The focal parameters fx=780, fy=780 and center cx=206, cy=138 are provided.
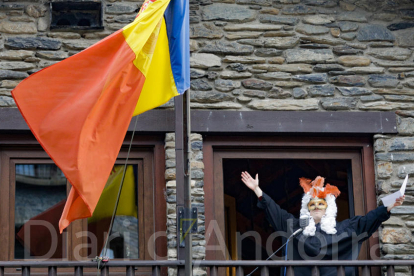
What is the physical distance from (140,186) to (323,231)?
1.78 m

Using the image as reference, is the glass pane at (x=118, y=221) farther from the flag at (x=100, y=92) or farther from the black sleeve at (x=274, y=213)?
the flag at (x=100, y=92)

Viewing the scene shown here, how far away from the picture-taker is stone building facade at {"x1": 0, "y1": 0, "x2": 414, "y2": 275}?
7.50 meters

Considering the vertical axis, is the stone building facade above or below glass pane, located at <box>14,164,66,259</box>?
above

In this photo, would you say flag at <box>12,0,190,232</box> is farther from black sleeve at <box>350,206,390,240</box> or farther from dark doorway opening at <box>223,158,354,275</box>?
dark doorway opening at <box>223,158,354,275</box>

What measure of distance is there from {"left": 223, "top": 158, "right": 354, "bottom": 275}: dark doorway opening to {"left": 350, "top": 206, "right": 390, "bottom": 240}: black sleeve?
2.08 meters

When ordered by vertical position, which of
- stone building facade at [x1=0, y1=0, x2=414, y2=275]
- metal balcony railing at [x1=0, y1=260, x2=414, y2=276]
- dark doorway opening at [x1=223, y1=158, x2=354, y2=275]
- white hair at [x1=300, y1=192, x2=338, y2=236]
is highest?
stone building facade at [x1=0, y1=0, x2=414, y2=275]

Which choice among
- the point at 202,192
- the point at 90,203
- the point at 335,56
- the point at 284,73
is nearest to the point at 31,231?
the point at 202,192

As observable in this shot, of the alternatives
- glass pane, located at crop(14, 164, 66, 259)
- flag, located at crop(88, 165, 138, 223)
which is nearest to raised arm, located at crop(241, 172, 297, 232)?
flag, located at crop(88, 165, 138, 223)

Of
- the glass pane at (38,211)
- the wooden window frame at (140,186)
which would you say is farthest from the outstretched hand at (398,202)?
the glass pane at (38,211)

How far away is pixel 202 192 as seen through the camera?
7.30m

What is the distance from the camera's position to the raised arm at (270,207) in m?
7.09

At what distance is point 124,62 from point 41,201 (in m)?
2.28

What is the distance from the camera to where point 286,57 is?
7738 mm

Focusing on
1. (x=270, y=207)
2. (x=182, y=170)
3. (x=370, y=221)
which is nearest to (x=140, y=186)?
(x=182, y=170)
